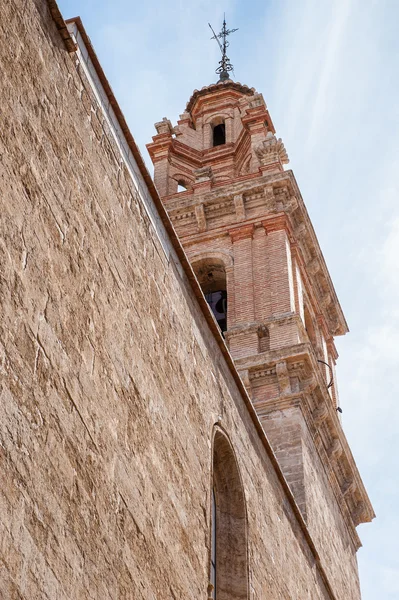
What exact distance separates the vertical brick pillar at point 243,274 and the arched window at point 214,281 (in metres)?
0.54

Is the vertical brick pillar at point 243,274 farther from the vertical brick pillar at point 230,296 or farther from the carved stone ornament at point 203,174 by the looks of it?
the carved stone ornament at point 203,174

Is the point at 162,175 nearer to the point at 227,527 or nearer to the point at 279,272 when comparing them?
the point at 279,272

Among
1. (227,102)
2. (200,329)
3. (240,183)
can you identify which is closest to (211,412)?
(200,329)

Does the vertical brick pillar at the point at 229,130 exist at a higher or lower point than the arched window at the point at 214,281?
higher

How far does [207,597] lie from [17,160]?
3.52 metres

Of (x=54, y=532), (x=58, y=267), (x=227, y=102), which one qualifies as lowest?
(x=54, y=532)

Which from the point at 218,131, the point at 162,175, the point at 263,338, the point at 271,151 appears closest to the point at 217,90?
the point at 218,131

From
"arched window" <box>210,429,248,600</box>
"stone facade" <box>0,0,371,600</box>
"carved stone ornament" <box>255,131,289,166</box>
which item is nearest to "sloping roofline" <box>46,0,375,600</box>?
"stone facade" <box>0,0,371,600</box>

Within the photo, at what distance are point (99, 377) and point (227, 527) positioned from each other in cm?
347

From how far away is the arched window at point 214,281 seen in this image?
2175 cm

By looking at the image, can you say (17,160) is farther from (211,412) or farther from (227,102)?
(227,102)

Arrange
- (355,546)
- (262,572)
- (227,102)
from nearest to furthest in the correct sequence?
1. (262,572)
2. (355,546)
3. (227,102)

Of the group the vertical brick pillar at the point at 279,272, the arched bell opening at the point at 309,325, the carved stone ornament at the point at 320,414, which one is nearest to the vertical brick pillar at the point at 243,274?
the vertical brick pillar at the point at 279,272

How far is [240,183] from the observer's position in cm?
2238
